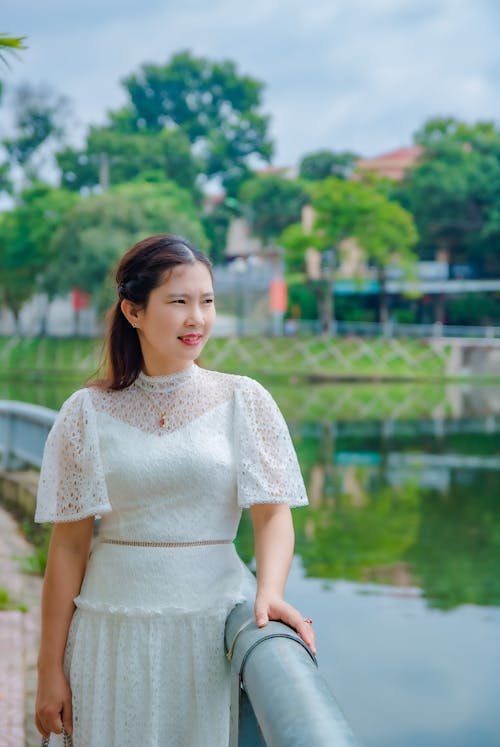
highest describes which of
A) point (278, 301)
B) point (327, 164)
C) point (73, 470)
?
point (327, 164)

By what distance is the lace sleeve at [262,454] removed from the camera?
1593 millimetres

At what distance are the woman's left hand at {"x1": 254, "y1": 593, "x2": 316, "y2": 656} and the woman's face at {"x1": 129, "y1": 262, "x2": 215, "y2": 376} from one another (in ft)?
1.31

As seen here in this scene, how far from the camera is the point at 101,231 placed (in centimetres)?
2902

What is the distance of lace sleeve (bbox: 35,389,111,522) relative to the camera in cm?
161

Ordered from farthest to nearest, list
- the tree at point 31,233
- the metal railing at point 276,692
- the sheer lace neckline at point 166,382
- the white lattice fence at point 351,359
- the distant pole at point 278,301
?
1. the tree at point 31,233
2. the distant pole at point 278,301
3. the white lattice fence at point 351,359
4. the sheer lace neckline at point 166,382
5. the metal railing at point 276,692

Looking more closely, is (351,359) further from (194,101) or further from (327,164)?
(194,101)

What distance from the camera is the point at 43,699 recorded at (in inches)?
64.1

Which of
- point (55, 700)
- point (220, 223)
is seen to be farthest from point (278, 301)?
point (55, 700)

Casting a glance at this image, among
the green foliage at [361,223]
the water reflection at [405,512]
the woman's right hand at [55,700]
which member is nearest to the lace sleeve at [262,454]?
the woman's right hand at [55,700]

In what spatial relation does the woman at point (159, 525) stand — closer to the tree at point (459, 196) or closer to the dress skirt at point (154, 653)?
the dress skirt at point (154, 653)

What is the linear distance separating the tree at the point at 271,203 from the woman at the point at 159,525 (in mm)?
35739

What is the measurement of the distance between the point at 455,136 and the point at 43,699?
35.1 meters

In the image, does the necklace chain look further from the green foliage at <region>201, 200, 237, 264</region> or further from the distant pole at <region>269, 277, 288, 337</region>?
the green foliage at <region>201, 200, 237, 264</region>

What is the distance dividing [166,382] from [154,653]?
0.41m
